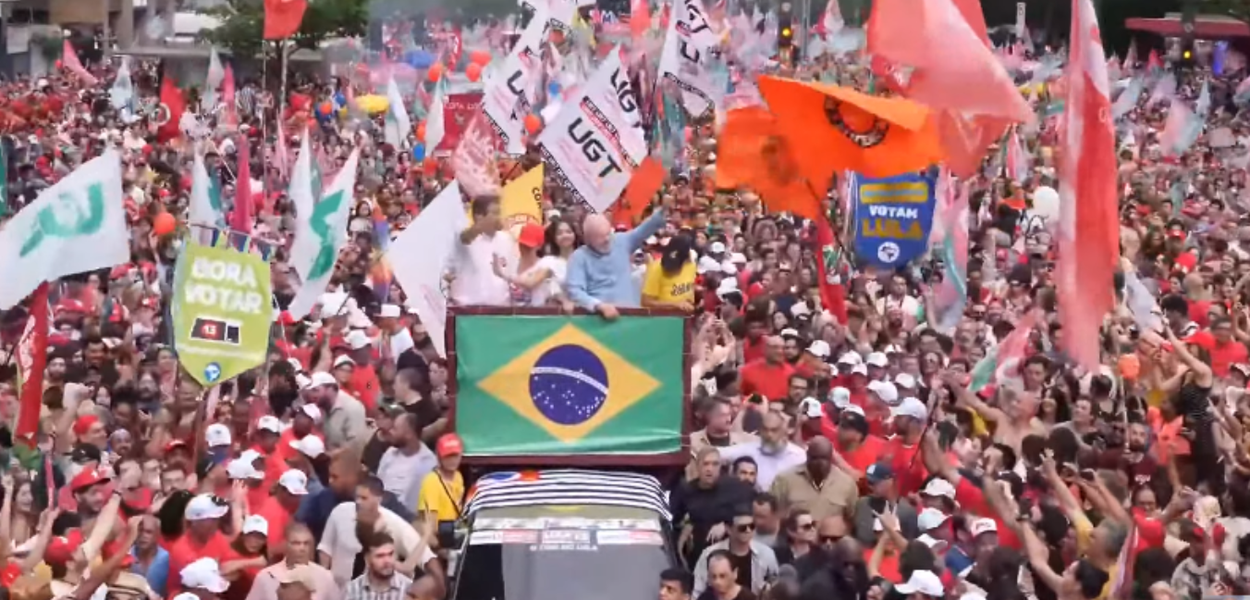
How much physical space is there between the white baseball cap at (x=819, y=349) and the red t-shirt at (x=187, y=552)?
4892mm

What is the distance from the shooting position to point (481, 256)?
11828mm

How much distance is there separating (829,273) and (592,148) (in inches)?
81.9

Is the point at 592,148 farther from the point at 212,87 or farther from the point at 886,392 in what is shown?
the point at 212,87

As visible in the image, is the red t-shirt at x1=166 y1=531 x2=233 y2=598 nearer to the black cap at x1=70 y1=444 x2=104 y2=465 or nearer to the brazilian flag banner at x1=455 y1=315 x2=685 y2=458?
the brazilian flag banner at x1=455 y1=315 x2=685 y2=458

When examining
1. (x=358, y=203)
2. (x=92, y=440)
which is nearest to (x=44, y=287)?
(x=92, y=440)

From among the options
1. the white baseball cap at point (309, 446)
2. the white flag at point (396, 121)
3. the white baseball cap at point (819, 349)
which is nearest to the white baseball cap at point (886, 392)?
the white baseball cap at point (819, 349)

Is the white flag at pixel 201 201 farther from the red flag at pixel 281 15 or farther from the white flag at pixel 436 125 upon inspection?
the white flag at pixel 436 125

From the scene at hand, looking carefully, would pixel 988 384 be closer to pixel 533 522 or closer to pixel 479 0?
pixel 533 522

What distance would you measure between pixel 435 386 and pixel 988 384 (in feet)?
11.4

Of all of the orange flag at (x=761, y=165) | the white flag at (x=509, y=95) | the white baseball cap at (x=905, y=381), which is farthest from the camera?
the white flag at (x=509, y=95)

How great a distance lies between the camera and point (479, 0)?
225 ft

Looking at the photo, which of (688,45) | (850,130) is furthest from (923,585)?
(688,45)

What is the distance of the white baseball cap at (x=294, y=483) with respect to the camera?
30.2 feet

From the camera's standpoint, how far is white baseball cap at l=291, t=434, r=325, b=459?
10.0 metres
